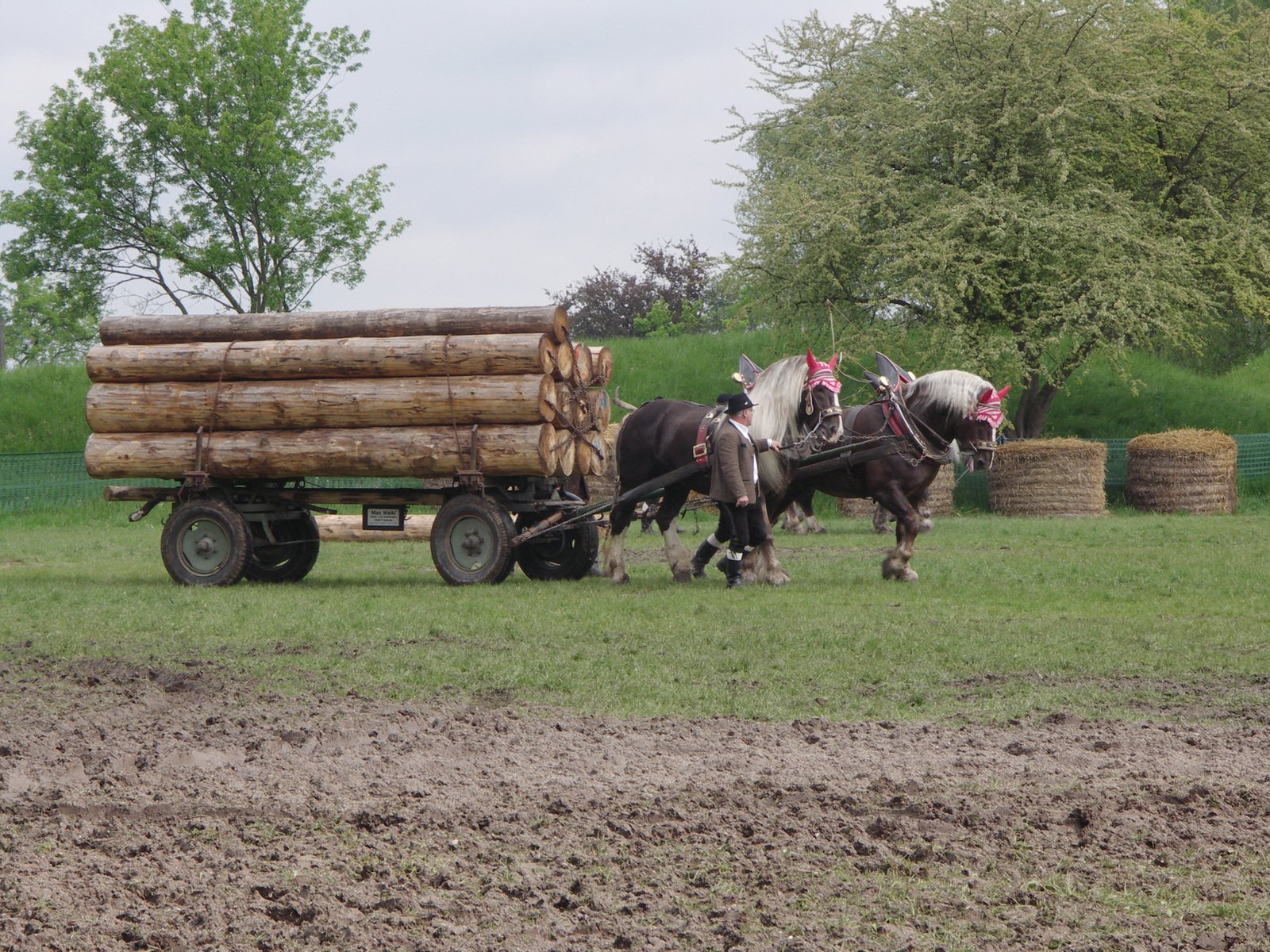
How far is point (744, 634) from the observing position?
385 inches

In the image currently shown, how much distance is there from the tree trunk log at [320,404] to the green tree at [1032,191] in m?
14.3

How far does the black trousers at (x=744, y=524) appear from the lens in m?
12.8

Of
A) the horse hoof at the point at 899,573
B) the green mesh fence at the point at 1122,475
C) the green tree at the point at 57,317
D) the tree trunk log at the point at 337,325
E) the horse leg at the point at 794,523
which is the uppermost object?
the green tree at the point at 57,317

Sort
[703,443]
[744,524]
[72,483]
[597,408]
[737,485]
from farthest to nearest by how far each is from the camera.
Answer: [72,483]
[597,408]
[703,443]
[744,524]
[737,485]

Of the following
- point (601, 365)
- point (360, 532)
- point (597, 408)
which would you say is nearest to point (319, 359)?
point (597, 408)

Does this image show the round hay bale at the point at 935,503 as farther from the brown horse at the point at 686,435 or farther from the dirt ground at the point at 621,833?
the dirt ground at the point at 621,833

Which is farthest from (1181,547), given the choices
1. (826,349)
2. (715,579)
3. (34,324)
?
(34,324)

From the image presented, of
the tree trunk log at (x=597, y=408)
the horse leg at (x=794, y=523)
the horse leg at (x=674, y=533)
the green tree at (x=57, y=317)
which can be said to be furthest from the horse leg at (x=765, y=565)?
the green tree at (x=57, y=317)

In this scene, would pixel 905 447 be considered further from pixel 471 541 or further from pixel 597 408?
pixel 471 541

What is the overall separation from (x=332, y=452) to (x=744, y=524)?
411 cm

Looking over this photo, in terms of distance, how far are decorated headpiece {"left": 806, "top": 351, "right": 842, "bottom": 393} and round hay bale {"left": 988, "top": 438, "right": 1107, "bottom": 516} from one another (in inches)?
484

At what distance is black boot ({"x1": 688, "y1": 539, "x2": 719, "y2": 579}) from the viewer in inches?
551

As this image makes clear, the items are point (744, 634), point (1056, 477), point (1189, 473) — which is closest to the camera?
point (744, 634)

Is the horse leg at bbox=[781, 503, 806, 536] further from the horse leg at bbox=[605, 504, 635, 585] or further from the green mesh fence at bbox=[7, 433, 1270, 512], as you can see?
the horse leg at bbox=[605, 504, 635, 585]
